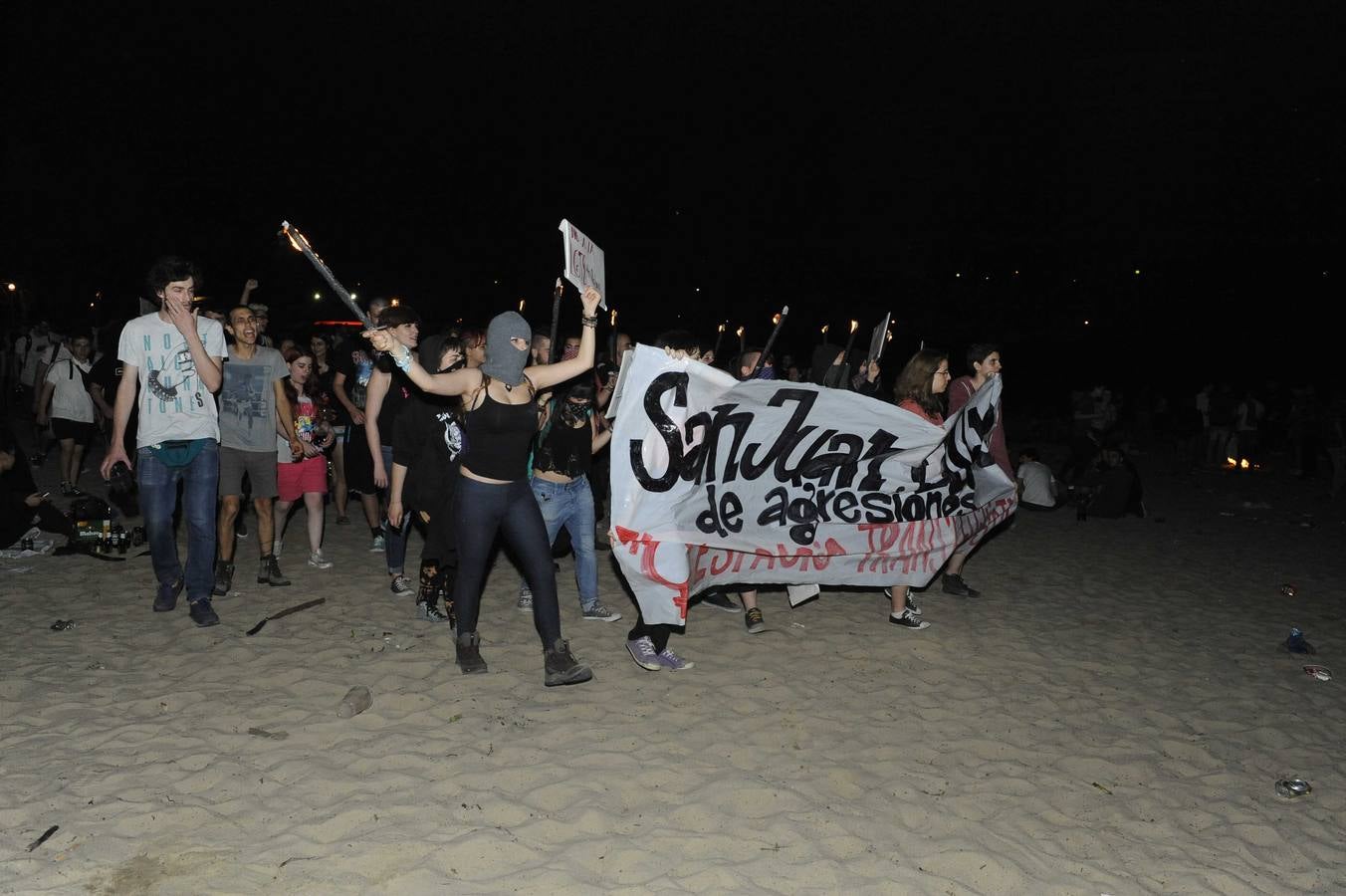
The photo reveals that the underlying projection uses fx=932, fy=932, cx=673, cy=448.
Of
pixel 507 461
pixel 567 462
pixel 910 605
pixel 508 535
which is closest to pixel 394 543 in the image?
pixel 567 462

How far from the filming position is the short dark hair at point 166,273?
5449mm

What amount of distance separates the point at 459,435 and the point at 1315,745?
5119mm

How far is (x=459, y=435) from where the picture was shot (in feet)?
18.9

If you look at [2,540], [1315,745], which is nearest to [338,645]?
[2,540]

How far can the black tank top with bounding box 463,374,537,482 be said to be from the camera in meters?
4.79

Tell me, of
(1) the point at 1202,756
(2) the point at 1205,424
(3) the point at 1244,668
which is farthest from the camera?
(2) the point at 1205,424

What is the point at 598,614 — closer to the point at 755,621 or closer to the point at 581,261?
the point at 755,621

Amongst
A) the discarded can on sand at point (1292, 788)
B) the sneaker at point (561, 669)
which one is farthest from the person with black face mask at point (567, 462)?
the discarded can on sand at point (1292, 788)

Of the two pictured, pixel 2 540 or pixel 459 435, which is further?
pixel 2 540

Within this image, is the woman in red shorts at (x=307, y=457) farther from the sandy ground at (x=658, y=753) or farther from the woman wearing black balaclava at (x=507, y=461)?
the woman wearing black balaclava at (x=507, y=461)

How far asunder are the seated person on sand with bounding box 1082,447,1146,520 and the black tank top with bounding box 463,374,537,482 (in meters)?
9.30

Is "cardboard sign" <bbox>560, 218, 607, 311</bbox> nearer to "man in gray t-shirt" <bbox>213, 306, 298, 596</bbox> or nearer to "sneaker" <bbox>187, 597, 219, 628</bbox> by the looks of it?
"man in gray t-shirt" <bbox>213, 306, 298, 596</bbox>

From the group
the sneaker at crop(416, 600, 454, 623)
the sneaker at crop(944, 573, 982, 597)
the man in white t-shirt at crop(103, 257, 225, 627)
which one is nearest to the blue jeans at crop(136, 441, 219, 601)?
the man in white t-shirt at crop(103, 257, 225, 627)

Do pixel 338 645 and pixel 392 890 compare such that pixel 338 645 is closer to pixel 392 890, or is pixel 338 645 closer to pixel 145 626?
pixel 145 626
